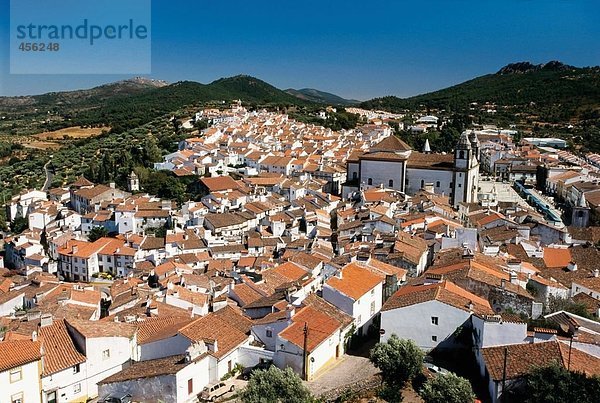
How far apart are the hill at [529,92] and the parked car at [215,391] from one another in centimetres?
9840

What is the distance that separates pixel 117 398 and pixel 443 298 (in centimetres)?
926

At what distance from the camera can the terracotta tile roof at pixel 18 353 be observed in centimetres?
1370

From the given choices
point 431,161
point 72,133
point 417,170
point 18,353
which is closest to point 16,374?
point 18,353

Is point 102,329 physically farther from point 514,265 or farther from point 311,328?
point 514,265

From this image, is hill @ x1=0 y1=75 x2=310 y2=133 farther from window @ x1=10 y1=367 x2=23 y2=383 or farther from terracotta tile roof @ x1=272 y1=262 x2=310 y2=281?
window @ x1=10 y1=367 x2=23 y2=383

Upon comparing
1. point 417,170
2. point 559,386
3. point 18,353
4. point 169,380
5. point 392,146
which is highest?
point 392,146

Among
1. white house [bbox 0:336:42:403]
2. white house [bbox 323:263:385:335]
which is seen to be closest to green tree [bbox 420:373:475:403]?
white house [bbox 323:263:385:335]

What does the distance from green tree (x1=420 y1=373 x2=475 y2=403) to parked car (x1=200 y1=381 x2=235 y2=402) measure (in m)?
5.21

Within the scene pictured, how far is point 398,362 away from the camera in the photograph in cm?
1336

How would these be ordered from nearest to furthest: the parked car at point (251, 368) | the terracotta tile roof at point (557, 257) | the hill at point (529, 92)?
1. the parked car at point (251, 368)
2. the terracotta tile roof at point (557, 257)
3. the hill at point (529, 92)

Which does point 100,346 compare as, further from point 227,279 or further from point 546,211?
point 546,211

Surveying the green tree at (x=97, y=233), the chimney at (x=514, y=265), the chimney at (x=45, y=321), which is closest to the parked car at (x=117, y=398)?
the chimney at (x=45, y=321)

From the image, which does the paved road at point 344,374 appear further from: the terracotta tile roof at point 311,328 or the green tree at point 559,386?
the green tree at point 559,386

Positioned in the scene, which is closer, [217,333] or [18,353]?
[18,353]
